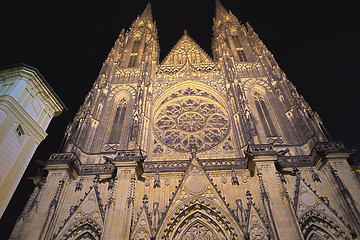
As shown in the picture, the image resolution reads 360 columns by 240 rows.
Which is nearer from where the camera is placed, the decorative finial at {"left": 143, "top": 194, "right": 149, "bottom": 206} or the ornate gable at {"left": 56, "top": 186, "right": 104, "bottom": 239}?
the ornate gable at {"left": 56, "top": 186, "right": 104, "bottom": 239}

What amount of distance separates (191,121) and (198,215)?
629 centimetres

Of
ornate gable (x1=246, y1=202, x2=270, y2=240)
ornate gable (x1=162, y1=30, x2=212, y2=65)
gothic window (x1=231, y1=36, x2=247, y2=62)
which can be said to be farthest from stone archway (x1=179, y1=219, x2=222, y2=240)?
gothic window (x1=231, y1=36, x2=247, y2=62)

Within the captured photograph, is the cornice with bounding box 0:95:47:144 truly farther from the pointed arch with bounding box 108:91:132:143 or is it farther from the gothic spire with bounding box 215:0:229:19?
the gothic spire with bounding box 215:0:229:19

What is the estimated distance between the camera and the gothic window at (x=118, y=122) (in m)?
14.4

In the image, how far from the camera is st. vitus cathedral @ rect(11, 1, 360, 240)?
9.59 metres

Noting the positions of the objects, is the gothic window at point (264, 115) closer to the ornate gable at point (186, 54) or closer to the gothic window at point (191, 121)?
the gothic window at point (191, 121)

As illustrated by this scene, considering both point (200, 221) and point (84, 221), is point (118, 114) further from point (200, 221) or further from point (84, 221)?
point (200, 221)

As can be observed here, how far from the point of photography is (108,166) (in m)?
12.0

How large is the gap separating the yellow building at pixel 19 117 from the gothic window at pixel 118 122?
3629 mm

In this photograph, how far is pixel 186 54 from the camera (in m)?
20.8

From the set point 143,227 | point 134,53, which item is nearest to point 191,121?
point 143,227

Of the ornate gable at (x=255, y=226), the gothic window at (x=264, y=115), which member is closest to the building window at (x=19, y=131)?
A: the ornate gable at (x=255, y=226)

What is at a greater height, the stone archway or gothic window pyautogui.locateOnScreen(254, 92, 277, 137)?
gothic window pyautogui.locateOnScreen(254, 92, 277, 137)

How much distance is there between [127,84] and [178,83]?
3.70m
